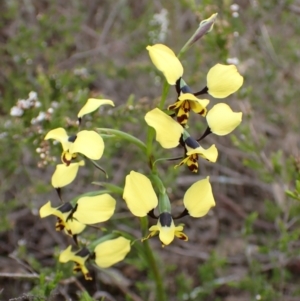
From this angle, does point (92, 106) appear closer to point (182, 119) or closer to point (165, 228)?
point (182, 119)

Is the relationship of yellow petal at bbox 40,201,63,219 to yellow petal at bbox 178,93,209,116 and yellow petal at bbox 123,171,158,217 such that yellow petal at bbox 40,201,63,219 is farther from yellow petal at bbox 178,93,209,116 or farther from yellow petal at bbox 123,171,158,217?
yellow petal at bbox 178,93,209,116

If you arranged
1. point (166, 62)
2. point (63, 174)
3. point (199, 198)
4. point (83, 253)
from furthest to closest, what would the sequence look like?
1. point (83, 253)
2. point (63, 174)
3. point (199, 198)
4. point (166, 62)

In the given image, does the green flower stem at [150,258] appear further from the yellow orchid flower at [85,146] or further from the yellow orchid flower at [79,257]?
the yellow orchid flower at [85,146]

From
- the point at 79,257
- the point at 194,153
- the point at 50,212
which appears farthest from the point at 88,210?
the point at 194,153

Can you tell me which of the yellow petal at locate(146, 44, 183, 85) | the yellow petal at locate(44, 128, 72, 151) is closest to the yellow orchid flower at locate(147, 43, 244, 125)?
the yellow petal at locate(146, 44, 183, 85)

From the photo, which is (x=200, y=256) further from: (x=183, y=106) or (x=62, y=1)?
(x=62, y=1)

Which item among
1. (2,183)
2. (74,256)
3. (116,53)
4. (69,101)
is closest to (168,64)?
(74,256)

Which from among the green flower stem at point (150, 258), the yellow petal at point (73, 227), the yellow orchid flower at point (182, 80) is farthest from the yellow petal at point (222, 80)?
the yellow petal at point (73, 227)
